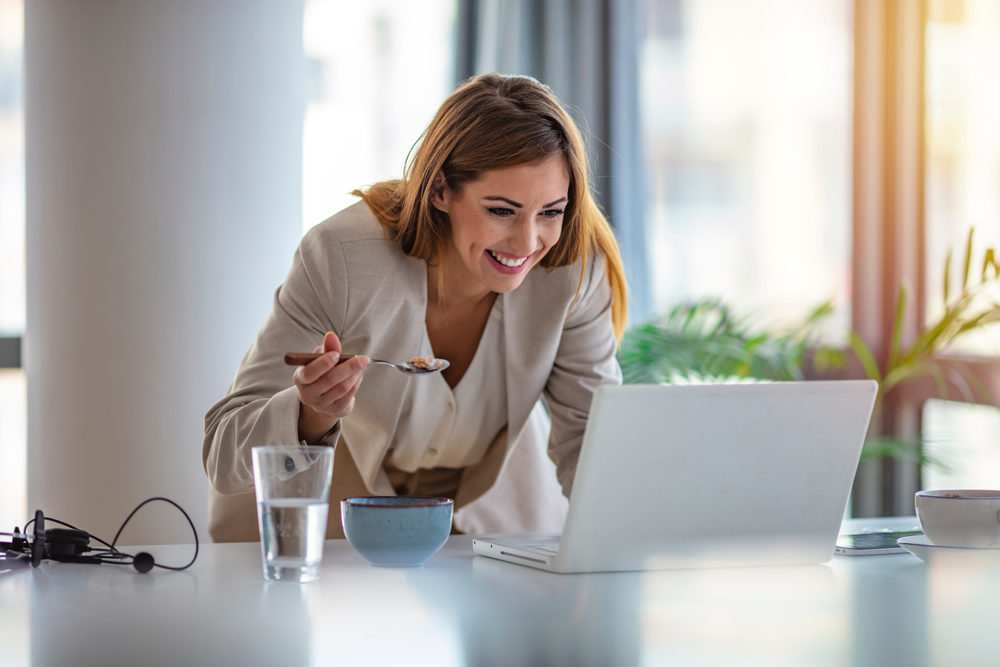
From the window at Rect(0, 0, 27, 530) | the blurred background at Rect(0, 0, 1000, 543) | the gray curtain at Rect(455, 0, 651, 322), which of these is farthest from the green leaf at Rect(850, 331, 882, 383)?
the window at Rect(0, 0, 27, 530)

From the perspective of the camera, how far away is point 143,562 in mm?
1007

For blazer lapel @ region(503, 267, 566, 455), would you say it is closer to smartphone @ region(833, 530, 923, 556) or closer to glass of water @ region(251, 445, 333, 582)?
smartphone @ region(833, 530, 923, 556)

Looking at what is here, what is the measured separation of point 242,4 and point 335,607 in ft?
5.51

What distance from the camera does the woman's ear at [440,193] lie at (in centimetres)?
154

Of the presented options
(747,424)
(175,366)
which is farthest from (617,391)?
(175,366)

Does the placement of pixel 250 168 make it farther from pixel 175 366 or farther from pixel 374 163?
pixel 374 163

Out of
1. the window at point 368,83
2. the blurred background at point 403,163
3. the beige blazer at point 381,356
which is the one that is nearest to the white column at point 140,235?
the blurred background at point 403,163

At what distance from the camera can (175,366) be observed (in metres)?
2.12

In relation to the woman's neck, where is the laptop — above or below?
below

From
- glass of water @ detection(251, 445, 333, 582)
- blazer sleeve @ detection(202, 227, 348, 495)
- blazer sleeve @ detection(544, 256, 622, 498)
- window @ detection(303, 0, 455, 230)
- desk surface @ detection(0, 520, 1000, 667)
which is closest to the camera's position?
A: desk surface @ detection(0, 520, 1000, 667)

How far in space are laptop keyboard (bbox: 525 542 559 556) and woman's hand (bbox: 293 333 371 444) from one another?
30cm

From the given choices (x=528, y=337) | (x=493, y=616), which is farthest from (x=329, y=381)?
(x=528, y=337)

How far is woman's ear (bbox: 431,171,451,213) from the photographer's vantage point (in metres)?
1.54

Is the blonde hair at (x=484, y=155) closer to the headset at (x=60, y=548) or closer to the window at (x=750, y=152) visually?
the headset at (x=60, y=548)
